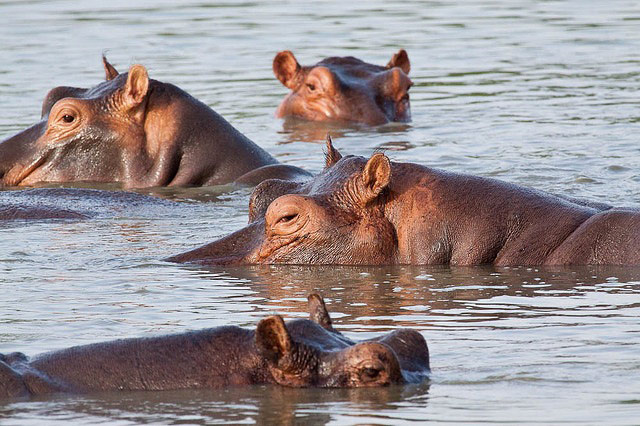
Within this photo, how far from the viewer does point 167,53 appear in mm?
21453

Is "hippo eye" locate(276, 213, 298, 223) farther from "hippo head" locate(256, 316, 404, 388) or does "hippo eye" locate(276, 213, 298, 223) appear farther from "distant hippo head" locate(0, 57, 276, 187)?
"distant hippo head" locate(0, 57, 276, 187)

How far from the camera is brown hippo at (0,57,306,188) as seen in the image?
38.3ft

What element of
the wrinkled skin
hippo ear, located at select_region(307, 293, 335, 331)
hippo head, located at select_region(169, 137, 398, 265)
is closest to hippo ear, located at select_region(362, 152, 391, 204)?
hippo head, located at select_region(169, 137, 398, 265)

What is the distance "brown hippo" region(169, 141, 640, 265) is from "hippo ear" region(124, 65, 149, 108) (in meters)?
3.56

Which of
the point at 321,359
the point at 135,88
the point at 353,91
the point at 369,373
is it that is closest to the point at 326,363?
the point at 321,359

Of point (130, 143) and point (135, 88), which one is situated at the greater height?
point (135, 88)

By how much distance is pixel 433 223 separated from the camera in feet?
26.3

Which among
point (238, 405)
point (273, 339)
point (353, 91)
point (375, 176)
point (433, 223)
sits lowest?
point (238, 405)

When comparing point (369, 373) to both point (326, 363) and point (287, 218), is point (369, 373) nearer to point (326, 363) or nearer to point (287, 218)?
point (326, 363)

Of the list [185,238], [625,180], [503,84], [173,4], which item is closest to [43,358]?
[185,238]

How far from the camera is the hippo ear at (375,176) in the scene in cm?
789

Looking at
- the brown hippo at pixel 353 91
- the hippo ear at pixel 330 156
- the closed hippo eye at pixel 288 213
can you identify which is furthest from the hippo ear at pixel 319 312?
the brown hippo at pixel 353 91

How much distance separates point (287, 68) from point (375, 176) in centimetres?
919

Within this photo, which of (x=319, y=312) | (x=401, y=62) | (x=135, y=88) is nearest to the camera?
(x=319, y=312)
